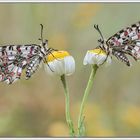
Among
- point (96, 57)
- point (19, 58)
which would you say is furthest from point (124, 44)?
point (19, 58)

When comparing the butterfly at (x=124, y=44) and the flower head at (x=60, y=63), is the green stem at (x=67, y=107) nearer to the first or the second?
the flower head at (x=60, y=63)

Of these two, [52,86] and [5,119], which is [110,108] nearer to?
[52,86]

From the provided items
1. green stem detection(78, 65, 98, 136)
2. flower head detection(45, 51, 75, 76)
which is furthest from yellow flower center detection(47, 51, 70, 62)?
green stem detection(78, 65, 98, 136)

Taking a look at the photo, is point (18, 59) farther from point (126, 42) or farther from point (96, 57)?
point (126, 42)

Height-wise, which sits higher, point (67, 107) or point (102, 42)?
point (102, 42)

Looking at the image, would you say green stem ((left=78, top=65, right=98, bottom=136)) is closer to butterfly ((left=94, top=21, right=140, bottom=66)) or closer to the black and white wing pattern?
butterfly ((left=94, top=21, right=140, bottom=66))

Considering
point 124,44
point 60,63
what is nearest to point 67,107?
point 60,63

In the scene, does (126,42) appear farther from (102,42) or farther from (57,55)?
(57,55)

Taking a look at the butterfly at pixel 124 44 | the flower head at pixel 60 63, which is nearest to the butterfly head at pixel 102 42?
the butterfly at pixel 124 44
